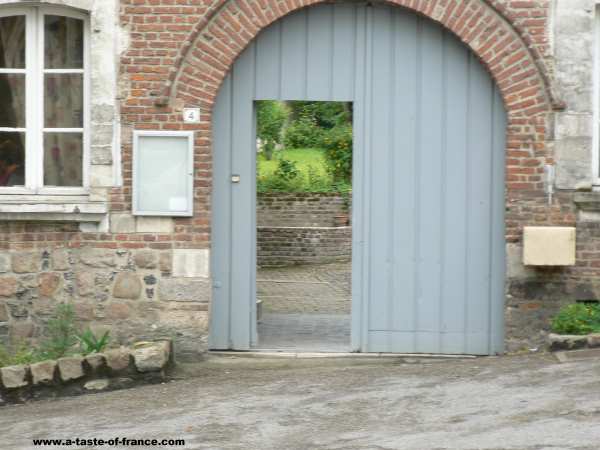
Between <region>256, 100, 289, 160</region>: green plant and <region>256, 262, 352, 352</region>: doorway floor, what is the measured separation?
5.07 meters

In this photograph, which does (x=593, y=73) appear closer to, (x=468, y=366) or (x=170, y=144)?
(x=468, y=366)

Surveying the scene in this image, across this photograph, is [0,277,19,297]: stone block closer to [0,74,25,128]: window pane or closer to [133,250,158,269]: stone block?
[133,250,158,269]: stone block

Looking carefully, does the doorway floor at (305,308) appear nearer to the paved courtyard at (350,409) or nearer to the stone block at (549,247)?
the paved courtyard at (350,409)

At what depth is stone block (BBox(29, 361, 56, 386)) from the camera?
9266 millimetres

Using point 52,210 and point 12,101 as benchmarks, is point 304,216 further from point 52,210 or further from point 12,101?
point 52,210

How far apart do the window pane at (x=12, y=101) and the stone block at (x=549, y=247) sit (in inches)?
184

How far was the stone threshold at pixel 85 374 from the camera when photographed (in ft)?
30.2

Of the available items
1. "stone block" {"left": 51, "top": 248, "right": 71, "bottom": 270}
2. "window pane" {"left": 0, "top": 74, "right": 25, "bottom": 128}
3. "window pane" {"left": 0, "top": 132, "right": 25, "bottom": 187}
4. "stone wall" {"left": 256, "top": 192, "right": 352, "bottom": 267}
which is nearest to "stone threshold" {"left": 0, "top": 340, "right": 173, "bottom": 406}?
"stone block" {"left": 51, "top": 248, "right": 71, "bottom": 270}

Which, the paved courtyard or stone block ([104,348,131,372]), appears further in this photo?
stone block ([104,348,131,372])

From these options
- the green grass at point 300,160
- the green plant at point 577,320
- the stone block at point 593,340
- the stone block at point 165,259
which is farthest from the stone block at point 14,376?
the green grass at point 300,160

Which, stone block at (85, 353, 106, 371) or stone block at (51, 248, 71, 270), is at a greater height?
Result: stone block at (51, 248, 71, 270)

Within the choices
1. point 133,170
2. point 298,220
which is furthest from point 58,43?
point 298,220

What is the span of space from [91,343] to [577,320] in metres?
4.15

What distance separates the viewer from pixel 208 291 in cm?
1043
